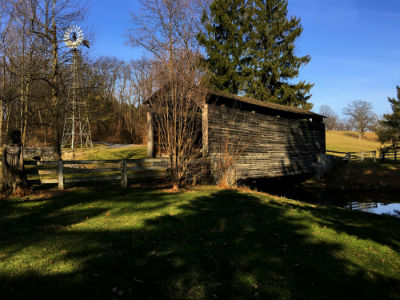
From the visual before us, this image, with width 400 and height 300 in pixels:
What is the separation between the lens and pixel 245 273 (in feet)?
12.4

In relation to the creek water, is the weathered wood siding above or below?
above

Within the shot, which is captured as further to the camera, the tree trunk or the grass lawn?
the tree trunk

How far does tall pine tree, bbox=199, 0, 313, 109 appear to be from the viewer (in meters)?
28.6

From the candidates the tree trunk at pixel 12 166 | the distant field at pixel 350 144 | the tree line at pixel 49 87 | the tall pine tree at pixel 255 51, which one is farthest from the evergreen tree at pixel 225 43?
the distant field at pixel 350 144

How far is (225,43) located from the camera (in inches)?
1151

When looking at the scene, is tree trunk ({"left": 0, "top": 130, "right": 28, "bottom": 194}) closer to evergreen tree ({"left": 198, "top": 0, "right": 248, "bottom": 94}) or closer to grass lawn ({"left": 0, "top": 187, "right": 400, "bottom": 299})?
grass lawn ({"left": 0, "top": 187, "right": 400, "bottom": 299})

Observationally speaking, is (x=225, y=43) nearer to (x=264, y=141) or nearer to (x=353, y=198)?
(x=264, y=141)

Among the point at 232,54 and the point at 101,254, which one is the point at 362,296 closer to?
the point at 101,254

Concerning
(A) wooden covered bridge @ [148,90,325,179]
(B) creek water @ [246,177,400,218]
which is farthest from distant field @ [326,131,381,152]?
(B) creek water @ [246,177,400,218]

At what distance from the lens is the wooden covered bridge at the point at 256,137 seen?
559 inches

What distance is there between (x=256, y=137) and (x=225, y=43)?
665 inches

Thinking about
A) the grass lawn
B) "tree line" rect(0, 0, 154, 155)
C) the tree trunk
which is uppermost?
"tree line" rect(0, 0, 154, 155)

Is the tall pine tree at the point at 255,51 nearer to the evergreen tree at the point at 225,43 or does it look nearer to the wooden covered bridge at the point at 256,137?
the evergreen tree at the point at 225,43

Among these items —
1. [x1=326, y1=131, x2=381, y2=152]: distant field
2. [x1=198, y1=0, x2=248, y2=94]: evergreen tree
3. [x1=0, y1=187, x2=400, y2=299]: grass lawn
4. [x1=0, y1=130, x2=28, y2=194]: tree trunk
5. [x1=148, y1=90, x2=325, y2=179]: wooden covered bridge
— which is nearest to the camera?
[x1=0, y1=187, x2=400, y2=299]: grass lawn
